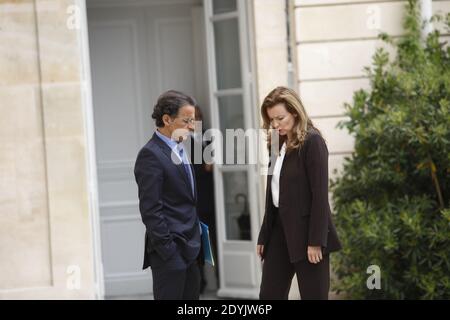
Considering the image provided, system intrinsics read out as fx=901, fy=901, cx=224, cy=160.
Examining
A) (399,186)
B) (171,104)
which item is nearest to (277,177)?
(171,104)

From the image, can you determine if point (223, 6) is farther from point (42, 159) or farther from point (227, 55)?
point (42, 159)

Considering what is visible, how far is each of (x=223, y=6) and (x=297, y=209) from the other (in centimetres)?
382

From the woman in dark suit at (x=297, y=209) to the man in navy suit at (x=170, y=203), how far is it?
17.6 inches

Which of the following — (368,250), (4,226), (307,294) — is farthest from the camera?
(4,226)

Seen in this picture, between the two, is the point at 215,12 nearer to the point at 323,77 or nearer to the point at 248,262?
the point at 323,77

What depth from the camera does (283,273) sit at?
5160mm

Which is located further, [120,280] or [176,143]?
[120,280]

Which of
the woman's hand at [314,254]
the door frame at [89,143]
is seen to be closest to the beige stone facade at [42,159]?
the door frame at [89,143]

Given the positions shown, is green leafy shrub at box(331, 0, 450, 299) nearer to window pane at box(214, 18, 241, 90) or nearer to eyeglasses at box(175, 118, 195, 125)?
window pane at box(214, 18, 241, 90)

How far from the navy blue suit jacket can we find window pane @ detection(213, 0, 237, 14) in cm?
357

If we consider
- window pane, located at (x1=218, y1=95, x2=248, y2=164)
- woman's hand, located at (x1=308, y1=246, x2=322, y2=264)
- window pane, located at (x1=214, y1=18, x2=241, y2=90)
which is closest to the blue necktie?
woman's hand, located at (x1=308, y1=246, x2=322, y2=264)

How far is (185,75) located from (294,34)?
1.56 m

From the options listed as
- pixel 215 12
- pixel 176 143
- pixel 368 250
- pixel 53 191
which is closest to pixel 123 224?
pixel 53 191

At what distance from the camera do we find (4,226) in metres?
7.80
